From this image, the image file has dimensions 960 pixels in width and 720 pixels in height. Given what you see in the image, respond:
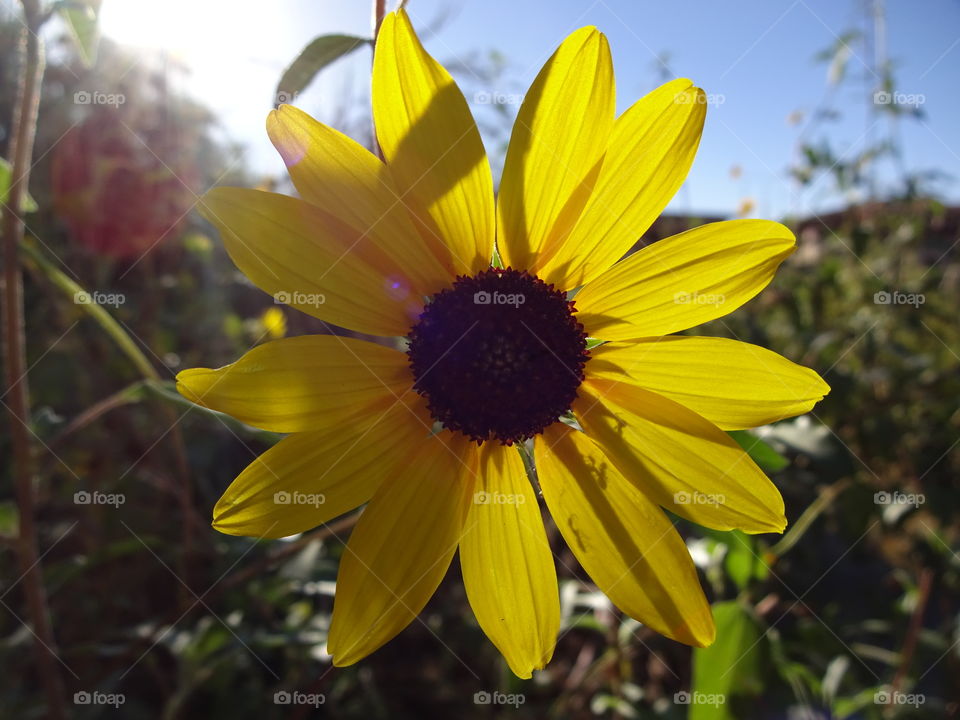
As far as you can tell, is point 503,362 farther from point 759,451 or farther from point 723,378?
point 759,451

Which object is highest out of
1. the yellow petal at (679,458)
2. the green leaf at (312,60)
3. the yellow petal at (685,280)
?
the green leaf at (312,60)

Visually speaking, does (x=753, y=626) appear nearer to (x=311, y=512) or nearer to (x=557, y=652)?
(x=311, y=512)

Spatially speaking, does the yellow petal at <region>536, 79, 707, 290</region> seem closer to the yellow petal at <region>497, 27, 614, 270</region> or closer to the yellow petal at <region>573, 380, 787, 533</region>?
the yellow petal at <region>497, 27, 614, 270</region>

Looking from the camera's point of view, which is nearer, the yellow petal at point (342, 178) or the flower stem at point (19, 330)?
the yellow petal at point (342, 178)

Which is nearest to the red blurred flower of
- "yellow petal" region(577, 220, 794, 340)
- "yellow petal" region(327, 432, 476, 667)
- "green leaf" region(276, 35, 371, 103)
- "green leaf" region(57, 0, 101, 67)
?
"green leaf" region(57, 0, 101, 67)

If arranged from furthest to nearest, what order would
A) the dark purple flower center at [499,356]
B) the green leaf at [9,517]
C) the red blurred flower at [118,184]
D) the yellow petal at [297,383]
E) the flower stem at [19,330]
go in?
1. the red blurred flower at [118,184]
2. the green leaf at [9,517]
3. the flower stem at [19,330]
4. the dark purple flower center at [499,356]
5. the yellow petal at [297,383]

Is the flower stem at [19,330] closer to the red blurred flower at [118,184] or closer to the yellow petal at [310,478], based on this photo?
the yellow petal at [310,478]

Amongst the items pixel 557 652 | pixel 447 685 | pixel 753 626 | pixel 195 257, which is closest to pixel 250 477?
pixel 753 626

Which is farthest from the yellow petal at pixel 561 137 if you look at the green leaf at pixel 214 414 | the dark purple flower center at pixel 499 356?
the green leaf at pixel 214 414
